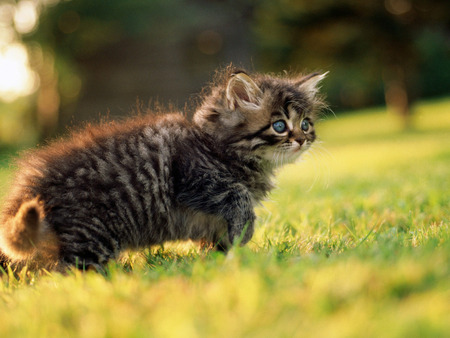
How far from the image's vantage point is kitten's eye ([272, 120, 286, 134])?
114 inches

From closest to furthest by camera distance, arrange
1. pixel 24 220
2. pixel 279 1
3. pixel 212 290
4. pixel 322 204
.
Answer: pixel 212 290, pixel 24 220, pixel 322 204, pixel 279 1

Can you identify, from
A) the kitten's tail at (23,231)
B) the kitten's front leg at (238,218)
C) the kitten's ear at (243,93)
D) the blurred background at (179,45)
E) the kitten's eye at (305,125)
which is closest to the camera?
the kitten's tail at (23,231)

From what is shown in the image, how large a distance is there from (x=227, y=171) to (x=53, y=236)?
1.06m

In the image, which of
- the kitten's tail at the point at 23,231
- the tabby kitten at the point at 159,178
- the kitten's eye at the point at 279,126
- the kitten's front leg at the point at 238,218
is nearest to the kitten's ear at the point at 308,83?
the tabby kitten at the point at 159,178

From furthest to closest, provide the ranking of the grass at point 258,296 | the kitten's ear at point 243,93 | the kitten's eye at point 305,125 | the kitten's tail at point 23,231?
the kitten's eye at point 305,125 → the kitten's ear at point 243,93 → the kitten's tail at point 23,231 → the grass at point 258,296

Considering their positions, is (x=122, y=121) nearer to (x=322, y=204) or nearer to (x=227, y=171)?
(x=227, y=171)

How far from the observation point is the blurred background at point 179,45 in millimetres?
15094

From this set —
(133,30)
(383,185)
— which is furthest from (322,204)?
(133,30)

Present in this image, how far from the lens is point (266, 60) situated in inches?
777

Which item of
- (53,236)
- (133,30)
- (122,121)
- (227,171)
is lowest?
(53,236)

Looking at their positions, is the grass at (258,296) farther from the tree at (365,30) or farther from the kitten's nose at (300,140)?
the tree at (365,30)

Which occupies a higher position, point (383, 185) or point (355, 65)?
point (355, 65)

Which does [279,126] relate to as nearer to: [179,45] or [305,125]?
[305,125]

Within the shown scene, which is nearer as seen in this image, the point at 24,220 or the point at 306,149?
the point at 24,220
